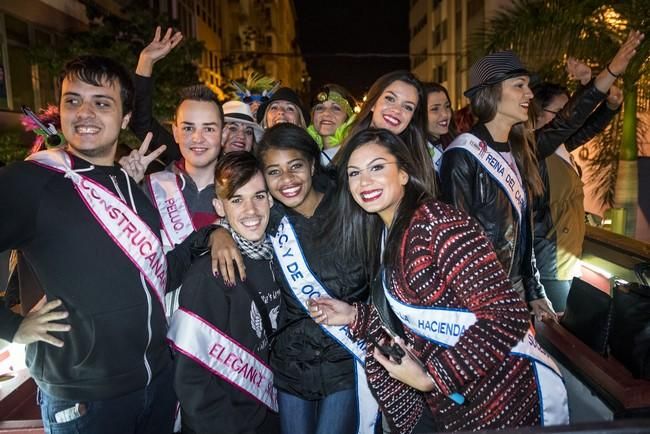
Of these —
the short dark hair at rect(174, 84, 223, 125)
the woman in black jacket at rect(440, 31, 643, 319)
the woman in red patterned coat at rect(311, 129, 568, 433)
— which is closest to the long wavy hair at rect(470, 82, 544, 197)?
the woman in black jacket at rect(440, 31, 643, 319)

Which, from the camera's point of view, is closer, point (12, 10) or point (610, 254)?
point (610, 254)

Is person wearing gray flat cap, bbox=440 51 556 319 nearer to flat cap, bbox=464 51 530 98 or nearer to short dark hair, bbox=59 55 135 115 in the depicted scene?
flat cap, bbox=464 51 530 98

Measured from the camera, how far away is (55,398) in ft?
6.44

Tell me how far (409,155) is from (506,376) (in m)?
1.02

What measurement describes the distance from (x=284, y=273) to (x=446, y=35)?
119 ft

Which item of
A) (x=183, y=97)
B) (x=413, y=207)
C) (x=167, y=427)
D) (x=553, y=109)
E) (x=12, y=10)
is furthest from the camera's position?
(x=12, y=10)

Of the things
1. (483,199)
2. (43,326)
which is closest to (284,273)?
(43,326)

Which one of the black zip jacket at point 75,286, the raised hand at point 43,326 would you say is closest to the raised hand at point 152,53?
the black zip jacket at point 75,286

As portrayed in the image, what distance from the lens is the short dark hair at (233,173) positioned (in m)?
2.55

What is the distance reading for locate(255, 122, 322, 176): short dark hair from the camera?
8.97 feet

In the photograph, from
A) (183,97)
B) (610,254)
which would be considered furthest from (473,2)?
(183,97)

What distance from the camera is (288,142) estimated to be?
2732 millimetres

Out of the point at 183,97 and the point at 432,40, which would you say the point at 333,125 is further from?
the point at 432,40

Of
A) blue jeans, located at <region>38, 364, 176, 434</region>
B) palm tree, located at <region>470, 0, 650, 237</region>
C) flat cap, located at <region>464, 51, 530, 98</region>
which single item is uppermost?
palm tree, located at <region>470, 0, 650, 237</region>
